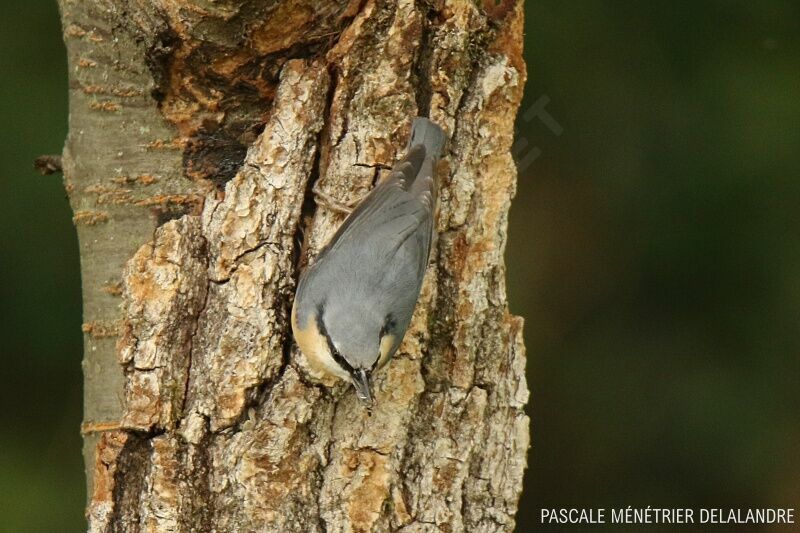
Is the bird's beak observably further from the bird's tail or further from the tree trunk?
the bird's tail

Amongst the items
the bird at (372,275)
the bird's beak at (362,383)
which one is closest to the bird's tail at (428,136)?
the bird at (372,275)

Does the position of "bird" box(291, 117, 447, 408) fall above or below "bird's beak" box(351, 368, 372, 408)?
above

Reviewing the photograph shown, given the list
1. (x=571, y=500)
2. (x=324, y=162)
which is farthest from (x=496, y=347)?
(x=571, y=500)

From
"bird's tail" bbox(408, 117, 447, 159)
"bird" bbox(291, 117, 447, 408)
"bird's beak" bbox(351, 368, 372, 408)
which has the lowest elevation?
"bird's beak" bbox(351, 368, 372, 408)

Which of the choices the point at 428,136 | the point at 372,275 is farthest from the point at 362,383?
the point at 428,136

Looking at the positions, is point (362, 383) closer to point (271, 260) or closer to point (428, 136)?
point (271, 260)

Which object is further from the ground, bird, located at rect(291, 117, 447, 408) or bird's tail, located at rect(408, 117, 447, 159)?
bird's tail, located at rect(408, 117, 447, 159)

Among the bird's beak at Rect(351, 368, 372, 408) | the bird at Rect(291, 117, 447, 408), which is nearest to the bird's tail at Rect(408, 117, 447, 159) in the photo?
the bird at Rect(291, 117, 447, 408)

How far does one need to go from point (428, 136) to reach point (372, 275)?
30 centimetres

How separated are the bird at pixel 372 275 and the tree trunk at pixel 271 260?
0.15ft

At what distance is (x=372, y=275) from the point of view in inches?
83.2

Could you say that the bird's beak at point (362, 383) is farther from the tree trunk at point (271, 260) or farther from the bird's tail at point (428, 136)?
the bird's tail at point (428, 136)

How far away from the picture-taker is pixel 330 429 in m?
1.99

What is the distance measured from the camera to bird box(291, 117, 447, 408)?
1946mm
